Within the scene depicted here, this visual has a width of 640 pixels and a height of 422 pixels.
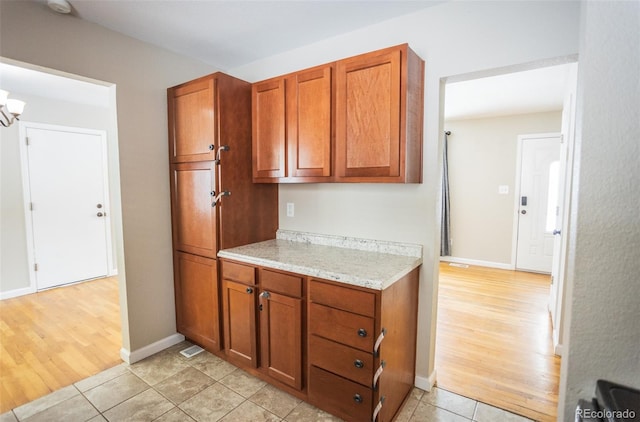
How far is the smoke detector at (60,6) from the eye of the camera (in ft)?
5.95

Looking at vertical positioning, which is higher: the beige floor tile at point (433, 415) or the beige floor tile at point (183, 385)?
the beige floor tile at point (183, 385)

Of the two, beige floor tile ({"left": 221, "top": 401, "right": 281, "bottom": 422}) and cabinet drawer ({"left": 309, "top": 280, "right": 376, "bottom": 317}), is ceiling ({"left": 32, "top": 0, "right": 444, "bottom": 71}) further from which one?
beige floor tile ({"left": 221, "top": 401, "right": 281, "bottom": 422})

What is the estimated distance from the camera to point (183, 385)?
6.88ft

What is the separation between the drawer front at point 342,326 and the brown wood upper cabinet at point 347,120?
2.61 feet

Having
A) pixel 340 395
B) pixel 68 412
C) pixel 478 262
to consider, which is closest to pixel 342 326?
pixel 340 395

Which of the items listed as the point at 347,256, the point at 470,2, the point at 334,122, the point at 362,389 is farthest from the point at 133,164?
the point at 470,2

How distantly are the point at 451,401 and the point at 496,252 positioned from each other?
3.76 metres

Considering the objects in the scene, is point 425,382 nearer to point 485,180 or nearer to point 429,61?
point 429,61

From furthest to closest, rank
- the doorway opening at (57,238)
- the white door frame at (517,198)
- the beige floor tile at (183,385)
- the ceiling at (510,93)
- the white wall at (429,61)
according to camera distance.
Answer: the white door frame at (517,198) → the ceiling at (510,93) → the doorway opening at (57,238) → the beige floor tile at (183,385) → the white wall at (429,61)

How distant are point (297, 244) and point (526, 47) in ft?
6.30

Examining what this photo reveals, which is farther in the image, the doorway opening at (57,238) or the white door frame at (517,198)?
the white door frame at (517,198)

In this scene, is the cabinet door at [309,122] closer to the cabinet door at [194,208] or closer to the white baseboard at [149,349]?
the cabinet door at [194,208]

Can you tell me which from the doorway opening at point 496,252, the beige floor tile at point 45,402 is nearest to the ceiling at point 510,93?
the doorway opening at point 496,252

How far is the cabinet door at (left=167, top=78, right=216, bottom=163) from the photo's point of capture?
2217 mm
